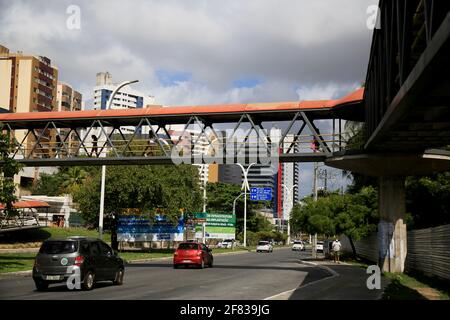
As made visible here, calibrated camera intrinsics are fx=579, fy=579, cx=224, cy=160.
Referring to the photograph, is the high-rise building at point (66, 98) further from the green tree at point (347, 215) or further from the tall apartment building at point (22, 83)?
the green tree at point (347, 215)

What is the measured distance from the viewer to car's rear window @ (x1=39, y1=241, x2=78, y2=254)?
17781 mm

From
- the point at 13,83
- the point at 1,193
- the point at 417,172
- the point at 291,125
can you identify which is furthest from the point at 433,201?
the point at 13,83

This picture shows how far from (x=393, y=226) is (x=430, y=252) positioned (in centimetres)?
402

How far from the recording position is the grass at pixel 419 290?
51.8ft

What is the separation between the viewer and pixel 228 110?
29.8m

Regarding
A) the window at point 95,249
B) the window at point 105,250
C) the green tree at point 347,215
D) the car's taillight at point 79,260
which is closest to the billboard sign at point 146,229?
the green tree at point 347,215

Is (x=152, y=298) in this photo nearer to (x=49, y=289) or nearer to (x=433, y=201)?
(x=49, y=289)

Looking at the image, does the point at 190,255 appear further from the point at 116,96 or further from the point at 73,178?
the point at 116,96

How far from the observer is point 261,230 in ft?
374

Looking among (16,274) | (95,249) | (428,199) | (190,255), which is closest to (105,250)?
(95,249)

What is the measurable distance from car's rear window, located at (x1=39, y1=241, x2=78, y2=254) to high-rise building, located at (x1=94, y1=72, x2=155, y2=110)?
353 feet

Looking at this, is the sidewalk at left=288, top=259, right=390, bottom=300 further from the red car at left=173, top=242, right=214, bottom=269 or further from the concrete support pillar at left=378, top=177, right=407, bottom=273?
the red car at left=173, top=242, right=214, bottom=269

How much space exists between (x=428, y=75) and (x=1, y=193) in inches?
852

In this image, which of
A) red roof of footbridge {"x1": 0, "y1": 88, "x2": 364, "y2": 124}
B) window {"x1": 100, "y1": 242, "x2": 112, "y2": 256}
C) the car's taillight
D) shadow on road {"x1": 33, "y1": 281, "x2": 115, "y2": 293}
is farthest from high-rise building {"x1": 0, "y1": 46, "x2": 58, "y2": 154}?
the car's taillight
